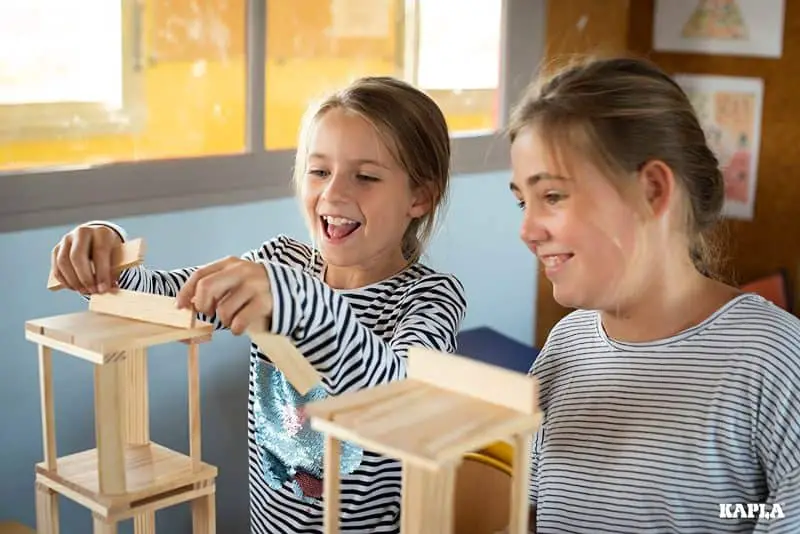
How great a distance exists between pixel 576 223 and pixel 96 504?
507 mm

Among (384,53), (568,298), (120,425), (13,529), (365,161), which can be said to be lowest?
(13,529)

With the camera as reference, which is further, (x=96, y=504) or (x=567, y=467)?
(x=567, y=467)

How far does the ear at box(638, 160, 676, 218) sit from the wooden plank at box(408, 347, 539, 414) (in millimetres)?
295

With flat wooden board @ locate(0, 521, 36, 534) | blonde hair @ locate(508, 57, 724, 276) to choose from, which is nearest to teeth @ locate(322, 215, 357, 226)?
blonde hair @ locate(508, 57, 724, 276)

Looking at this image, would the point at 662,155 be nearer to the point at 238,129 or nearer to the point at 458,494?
the point at 458,494

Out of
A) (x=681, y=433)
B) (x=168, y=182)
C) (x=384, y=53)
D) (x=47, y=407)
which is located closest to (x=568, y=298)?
(x=681, y=433)

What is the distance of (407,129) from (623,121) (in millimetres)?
317

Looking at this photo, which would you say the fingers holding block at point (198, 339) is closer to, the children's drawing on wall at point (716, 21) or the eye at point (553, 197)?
the eye at point (553, 197)

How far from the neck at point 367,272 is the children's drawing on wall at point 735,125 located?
1.38 metres

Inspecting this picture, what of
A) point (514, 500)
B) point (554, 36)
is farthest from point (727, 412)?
point (554, 36)

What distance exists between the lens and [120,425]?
946mm

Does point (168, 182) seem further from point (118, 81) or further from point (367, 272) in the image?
point (367, 272)

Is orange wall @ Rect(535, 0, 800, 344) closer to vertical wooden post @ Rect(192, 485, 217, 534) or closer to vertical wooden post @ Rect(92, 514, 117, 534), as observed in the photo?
vertical wooden post @ Rect(192, 485, 217, 534)

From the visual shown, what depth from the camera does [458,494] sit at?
1.33 metres
